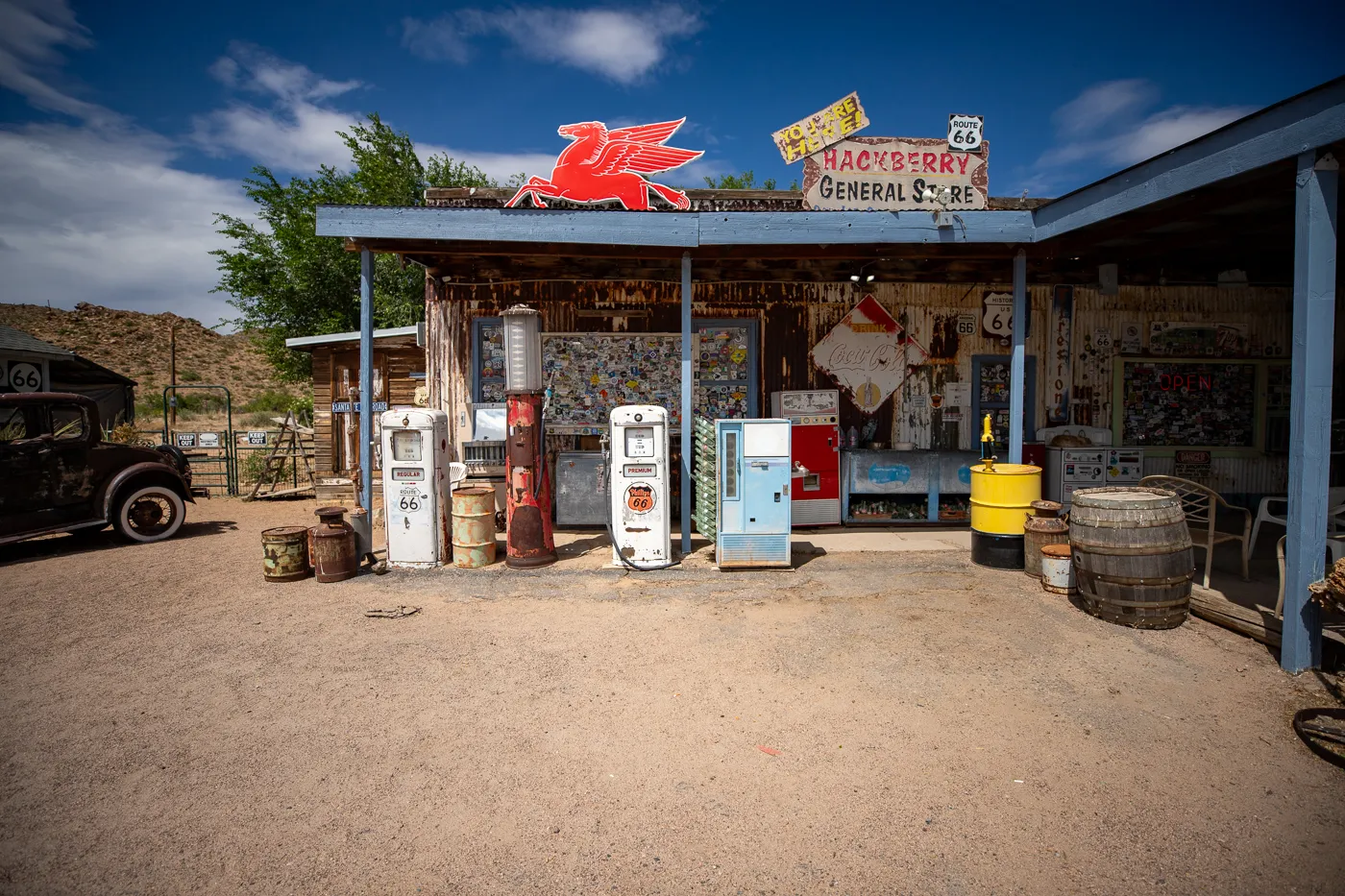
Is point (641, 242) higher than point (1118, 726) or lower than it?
higher

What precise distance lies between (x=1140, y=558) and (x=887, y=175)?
468 cm

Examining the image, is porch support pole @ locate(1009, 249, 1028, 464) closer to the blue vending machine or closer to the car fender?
the blue vending machine

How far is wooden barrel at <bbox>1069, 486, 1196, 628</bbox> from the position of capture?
5.00 metres

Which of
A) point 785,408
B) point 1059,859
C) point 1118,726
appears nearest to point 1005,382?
point 785,408

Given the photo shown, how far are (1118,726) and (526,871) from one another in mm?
3131

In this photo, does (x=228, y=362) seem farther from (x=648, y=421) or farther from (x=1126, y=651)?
(x=1126, y=651)

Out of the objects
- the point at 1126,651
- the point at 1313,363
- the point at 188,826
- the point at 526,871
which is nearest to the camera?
the point at 526,871

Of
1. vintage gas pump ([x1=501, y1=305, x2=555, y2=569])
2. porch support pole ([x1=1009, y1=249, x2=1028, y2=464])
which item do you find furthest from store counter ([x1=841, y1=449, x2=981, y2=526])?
vintage gas pump ([x1=501, y1=305, x2=555, y2=569])

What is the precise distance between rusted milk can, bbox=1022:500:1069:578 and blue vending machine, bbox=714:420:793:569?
2.22 meters

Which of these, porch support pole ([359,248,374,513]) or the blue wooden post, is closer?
the blue wooden post

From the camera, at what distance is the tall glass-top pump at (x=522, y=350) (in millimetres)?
7145

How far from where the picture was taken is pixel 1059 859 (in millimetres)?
2641

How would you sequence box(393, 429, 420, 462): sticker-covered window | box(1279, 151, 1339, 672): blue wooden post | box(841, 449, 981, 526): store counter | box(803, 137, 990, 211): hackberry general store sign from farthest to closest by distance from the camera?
1. box(841, 449, 981, 526): store counter
2. box(803, 137, 990, 211): hackberry general store sign
3. box(393, 429, 420, 462): sticker-covered window
4. box(1279, 151, 1339, 672): blue wooden post

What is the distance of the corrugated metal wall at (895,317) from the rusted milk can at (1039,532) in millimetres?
3283
